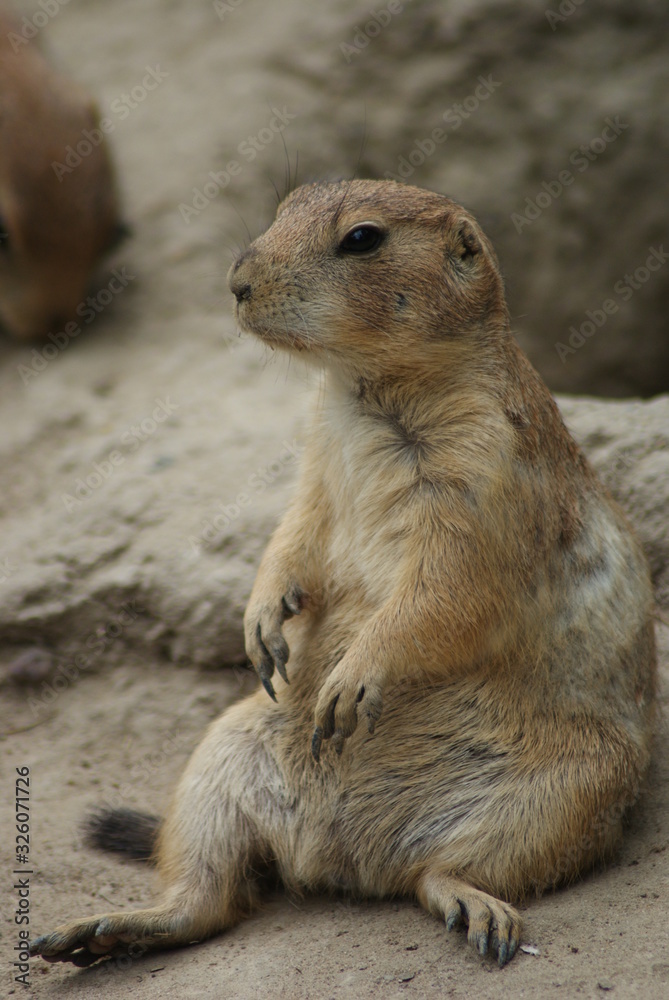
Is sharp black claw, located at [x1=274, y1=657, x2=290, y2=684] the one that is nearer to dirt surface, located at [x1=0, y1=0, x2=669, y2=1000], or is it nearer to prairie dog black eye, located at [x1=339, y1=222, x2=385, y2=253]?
dirt surface, located at [x1=0, y1=0, x2=669, y2=1000]

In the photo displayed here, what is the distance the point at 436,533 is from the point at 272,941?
1.54m

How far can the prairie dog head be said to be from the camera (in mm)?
3609

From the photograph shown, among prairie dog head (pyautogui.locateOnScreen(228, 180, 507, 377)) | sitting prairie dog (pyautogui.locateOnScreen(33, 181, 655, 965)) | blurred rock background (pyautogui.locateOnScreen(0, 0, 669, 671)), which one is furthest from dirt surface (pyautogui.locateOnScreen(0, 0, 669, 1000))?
prairie dog head (pyautogui.locateOnScreen(228, 180, 507, 377))

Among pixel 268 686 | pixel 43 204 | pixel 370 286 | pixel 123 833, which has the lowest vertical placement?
pixel 123 833

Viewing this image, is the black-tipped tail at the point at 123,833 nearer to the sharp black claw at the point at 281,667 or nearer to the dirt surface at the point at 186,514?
the dirt surface at the point at 186,514

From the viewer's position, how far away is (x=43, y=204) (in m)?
7.02

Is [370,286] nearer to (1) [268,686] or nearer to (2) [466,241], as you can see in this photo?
(2) [466,241]

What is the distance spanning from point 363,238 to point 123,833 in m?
2.57

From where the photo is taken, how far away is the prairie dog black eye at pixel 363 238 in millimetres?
3637

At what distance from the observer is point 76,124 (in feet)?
24.0

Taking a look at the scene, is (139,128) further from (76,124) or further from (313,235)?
(313,235)

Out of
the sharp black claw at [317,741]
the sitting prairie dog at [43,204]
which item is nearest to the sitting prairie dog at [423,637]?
the sharp black claw at [317,741]

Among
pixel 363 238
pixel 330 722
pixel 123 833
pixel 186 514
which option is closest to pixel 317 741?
pixel 330 722

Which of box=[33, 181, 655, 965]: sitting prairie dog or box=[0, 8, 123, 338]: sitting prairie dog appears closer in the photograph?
box=[33, 181, 655, 965]: sitting prairie dog
